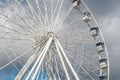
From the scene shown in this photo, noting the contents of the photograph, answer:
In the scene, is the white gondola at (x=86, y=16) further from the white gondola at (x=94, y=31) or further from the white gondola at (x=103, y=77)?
the white gondola at (x=103, y=77)

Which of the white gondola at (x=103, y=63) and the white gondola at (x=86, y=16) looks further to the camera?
the white gondola at (x=86, y=16)

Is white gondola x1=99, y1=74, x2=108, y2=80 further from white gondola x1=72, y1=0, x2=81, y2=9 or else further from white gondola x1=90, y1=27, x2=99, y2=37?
white gondola x1=72, y1=0, x2=81, y2=9

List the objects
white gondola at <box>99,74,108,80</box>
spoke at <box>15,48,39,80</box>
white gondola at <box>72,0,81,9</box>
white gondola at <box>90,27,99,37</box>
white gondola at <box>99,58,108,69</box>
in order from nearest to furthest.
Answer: spoke at <box>15,48,39,80</box>, white gondola at <box>99,74,108,80</box>, white gondola at <box>99,58,108,69</box>, white gondola at <box>72,0,81,9</box>, white gondola at <box>90,27,99,37</box>

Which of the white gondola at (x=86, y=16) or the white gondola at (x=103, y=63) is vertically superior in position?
the white gondola at (x=86, y=16)

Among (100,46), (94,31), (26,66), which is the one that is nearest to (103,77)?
(100,46)

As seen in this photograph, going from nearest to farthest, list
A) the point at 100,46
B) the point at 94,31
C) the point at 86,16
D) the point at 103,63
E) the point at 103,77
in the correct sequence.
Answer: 1. the point at 103,77
2. the point at 103,63
3. the point at 100,46
4. the point at 86,16
5. the point at 94,31

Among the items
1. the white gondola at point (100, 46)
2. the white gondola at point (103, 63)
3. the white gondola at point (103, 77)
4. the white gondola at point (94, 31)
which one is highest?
the white gondola at point (94, 31)

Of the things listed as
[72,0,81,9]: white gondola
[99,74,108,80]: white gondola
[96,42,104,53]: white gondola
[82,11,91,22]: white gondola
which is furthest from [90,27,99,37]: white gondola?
[99,74,108,80]: white gondola

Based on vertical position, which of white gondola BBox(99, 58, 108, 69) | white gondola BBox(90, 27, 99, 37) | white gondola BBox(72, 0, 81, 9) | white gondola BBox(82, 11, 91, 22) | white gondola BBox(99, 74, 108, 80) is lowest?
white gondola BBox(99, 74, 108, 80)

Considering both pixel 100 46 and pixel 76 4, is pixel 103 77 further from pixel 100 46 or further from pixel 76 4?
pixel 76 4

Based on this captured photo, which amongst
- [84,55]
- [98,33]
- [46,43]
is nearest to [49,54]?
[46,43]

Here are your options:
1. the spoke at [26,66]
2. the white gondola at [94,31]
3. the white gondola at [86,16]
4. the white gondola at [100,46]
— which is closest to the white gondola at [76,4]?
the white gondola at [86,16]

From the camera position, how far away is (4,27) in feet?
129

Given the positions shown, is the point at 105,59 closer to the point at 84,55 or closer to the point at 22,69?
the point at 84,55
